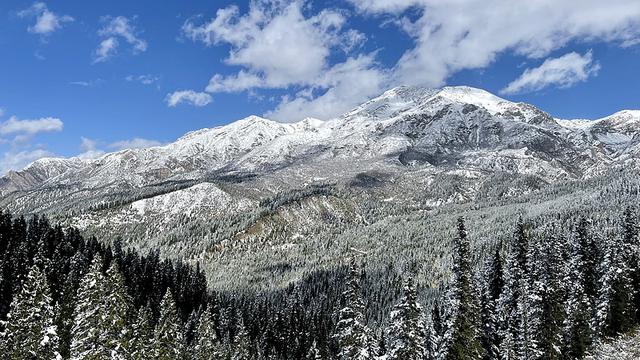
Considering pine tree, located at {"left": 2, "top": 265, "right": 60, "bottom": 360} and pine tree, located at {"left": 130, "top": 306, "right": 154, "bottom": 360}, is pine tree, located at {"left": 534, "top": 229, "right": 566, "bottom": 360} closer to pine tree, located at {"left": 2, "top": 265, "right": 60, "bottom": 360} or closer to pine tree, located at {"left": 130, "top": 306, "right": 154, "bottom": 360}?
pine tree, located at {"left": 130, "top": 306, "right": 154, "bottom": 360}

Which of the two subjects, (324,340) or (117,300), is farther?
(324,340)

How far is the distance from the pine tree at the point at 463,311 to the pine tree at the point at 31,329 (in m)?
32.3

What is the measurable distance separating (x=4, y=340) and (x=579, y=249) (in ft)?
216

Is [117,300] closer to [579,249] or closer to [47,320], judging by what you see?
[47,320]

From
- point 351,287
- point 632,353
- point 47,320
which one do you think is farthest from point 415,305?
point 632,353

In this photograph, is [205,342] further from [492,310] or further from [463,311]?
[492,310]

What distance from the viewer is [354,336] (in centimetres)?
3412

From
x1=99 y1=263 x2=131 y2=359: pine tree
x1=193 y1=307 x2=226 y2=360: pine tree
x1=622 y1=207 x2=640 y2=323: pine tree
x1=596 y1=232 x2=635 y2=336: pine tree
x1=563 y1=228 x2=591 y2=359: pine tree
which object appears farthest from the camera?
x1=622 y1=207 x2=640 y2=323: pine tree

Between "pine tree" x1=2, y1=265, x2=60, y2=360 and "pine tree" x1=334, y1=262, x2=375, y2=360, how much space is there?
81.9ft

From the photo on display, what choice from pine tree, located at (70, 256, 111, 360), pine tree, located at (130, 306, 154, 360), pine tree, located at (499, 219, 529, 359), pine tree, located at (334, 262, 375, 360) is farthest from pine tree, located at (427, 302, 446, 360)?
pine tree, located at (70, 256, 111, 360)

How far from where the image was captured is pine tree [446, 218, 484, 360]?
41.4m

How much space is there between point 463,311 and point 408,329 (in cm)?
976

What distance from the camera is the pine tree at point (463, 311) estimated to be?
41.4m

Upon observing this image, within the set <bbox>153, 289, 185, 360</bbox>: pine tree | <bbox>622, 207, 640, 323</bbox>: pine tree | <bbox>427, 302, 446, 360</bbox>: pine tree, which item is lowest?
<bbox>427, 302, 446, 360</bbox>: pine tree
